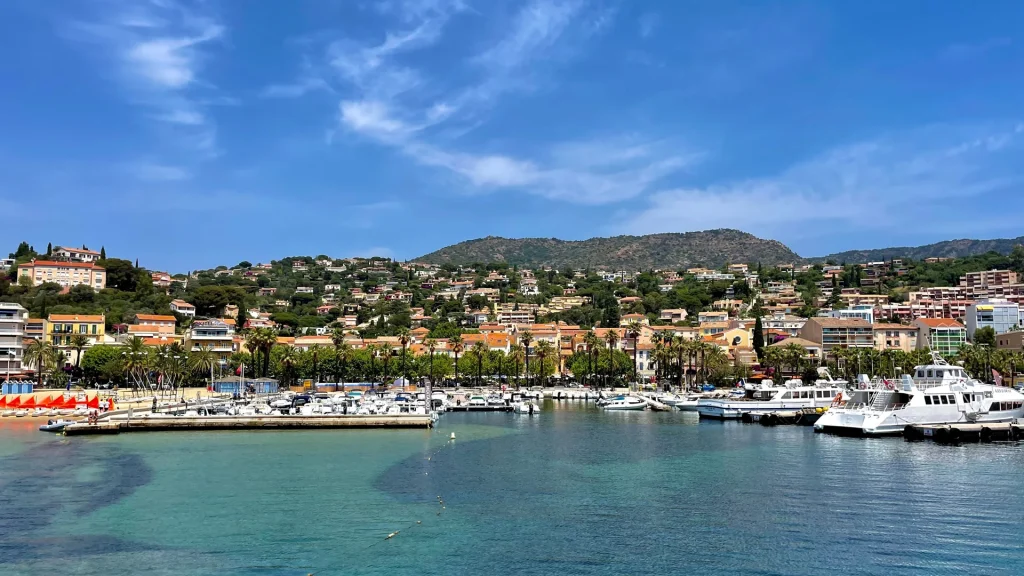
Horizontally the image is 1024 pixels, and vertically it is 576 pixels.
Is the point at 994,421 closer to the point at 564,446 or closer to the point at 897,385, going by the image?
the point at 897,385

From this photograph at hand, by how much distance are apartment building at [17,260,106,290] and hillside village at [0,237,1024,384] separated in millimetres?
234

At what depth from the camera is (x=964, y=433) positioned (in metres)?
42.3

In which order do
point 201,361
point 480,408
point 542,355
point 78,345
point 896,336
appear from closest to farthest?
1. point 480,408
2. point 201,361
3. point 78,345
4. point 542,355
5. point 896,336

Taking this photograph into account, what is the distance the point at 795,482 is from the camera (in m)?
30.2

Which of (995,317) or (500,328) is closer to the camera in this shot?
(995,317)

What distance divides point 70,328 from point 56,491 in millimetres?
74809

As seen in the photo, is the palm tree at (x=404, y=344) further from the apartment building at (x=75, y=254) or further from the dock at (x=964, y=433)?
the apartment building at (x=75, y=254)

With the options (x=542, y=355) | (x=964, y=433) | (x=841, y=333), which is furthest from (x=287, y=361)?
(x=841, y=333)

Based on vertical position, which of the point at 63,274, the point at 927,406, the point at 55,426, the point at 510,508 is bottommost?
the point at 510,508

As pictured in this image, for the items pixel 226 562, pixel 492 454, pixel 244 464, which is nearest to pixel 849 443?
pixel 492 454

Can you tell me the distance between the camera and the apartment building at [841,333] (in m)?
111

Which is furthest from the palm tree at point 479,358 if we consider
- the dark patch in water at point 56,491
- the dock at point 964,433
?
the dock at point 964,433

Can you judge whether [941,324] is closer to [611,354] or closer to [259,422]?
[611,354]

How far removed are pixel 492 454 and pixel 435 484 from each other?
9101 mm
